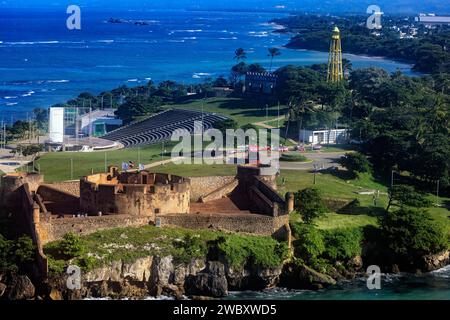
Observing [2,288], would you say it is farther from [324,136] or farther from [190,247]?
[324,136]

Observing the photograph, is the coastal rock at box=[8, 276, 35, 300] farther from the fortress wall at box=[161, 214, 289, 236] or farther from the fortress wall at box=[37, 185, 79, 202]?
the fortress wall at box=[37, 185, 79, 202]

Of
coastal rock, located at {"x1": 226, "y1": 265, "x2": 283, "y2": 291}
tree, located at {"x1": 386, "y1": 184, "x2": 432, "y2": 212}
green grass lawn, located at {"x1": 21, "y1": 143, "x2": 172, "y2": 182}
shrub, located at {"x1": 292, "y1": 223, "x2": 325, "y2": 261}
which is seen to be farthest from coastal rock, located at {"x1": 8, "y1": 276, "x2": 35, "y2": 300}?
tree, located at {"x1": 386, "y1": 184, "x2": 432, "y2": 212}

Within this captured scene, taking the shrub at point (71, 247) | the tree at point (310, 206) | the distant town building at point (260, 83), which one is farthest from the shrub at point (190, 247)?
the distant town building at point (260, 83)

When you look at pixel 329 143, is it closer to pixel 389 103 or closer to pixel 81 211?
pixel 389 103

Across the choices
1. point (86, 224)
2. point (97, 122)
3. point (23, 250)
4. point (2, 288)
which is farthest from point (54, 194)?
point (97, 122)

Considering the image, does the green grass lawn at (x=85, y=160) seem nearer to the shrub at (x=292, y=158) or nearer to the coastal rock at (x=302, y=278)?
the shrub at (x=292, y=158)
